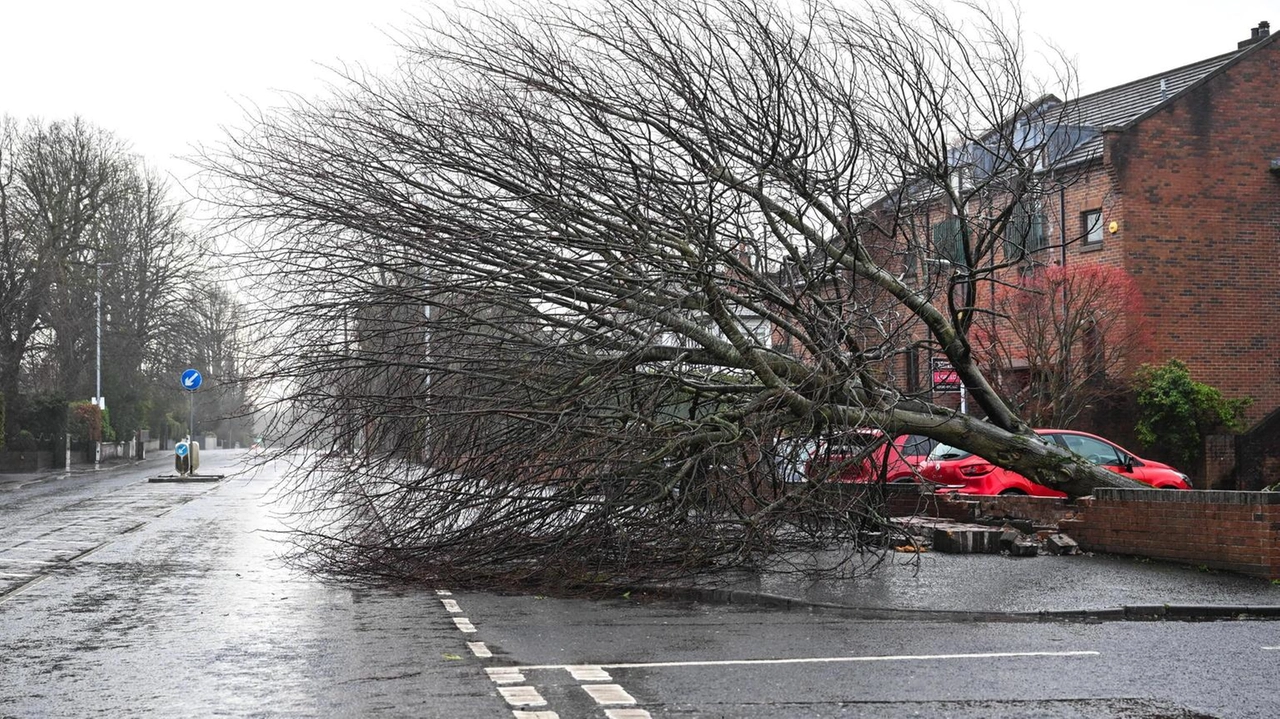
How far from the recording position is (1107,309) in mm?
28172

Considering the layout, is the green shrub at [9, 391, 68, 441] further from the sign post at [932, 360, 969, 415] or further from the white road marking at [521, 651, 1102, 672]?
the white road marking at [521, 651, 1102, 672]

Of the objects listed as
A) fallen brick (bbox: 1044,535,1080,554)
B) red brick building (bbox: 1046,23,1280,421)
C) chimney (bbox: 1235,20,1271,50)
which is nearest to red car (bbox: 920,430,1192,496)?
fallen brick (bbox: 1044,535,1080,554)

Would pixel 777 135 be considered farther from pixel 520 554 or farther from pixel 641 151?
pixel 520 554

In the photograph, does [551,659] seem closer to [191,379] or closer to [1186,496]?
Answer: [1186,496]

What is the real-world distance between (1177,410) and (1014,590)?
1768 cm

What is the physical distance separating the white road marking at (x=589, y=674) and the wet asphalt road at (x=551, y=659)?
1cm

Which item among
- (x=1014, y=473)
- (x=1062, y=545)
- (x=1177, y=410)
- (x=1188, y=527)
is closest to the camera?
(x=1188, y=527)

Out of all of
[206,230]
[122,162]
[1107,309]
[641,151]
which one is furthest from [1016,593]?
[122,162]

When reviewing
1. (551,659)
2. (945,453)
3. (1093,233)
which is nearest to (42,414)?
(1093,233)

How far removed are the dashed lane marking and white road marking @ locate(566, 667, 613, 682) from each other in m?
0.74

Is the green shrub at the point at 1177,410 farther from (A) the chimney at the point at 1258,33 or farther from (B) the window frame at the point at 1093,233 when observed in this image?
(A) the chimney at the point at 1258,33

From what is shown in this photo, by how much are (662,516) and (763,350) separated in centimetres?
253

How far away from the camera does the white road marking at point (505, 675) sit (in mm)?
7654

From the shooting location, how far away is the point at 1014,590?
12086mm
